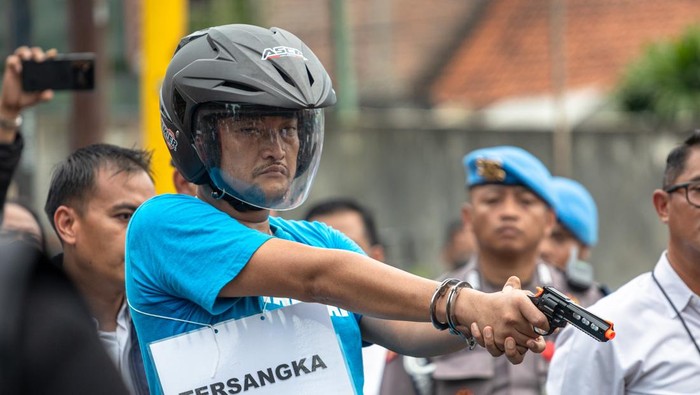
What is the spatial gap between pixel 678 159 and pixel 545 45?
1941 cm

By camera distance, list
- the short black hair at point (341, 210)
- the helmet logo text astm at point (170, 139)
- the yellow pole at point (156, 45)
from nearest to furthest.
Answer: the helmet logo text astm at point (170, 139), the short black hair at point (341, 210), the yellow pole at point (156, 45)

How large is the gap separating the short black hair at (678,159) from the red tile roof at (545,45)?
17937 millimetres

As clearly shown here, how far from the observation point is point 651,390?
425 centimetres

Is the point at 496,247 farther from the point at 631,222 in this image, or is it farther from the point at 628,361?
the point at 631,222

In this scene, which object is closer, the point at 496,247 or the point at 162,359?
the point at 162,359

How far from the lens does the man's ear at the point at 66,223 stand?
14.4ft

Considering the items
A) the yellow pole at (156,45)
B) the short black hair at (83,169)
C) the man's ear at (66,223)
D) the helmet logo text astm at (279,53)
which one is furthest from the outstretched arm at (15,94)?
the yellow pole at (156,45)

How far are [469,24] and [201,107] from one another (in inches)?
890

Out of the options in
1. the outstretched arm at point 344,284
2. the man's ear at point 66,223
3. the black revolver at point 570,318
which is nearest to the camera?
the black revolver at point 570,318

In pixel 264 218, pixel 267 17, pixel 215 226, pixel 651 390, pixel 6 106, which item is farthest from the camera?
pixel 267 17

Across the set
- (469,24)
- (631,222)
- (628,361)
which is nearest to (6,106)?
(628,361)

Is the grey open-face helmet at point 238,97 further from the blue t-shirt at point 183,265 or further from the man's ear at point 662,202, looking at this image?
the man's ear at point 662,202

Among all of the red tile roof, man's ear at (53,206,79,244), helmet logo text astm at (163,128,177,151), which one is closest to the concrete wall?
the red tile roof

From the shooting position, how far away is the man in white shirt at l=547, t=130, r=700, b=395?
4250 mm
